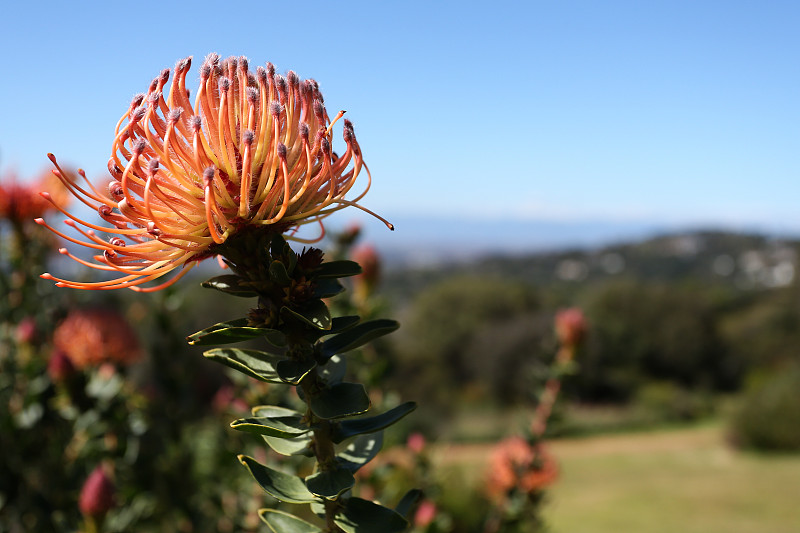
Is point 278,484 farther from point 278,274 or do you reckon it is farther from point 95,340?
point 95,340

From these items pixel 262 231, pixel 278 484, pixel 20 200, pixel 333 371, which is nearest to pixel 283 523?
pixel 278 484

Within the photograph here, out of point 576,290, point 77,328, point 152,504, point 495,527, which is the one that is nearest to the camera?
point 152,504

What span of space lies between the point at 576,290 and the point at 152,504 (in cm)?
4836

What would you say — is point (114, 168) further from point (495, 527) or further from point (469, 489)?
point (469, 489)

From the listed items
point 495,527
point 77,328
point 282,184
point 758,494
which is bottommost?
point 758,494

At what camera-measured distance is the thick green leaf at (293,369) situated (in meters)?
1.01

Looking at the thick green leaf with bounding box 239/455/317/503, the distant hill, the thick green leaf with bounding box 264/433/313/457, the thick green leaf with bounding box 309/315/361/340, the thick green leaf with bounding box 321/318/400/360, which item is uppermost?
the thick green leaf with bounding box 309/315/361/340

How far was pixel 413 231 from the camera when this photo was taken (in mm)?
198500

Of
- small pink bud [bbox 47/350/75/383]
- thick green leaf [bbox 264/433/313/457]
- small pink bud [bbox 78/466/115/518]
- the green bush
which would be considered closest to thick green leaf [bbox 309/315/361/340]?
thick green leaf [bbox 264/433/313/457]

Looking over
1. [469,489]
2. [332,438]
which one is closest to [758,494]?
[469,489]

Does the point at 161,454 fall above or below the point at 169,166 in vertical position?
below

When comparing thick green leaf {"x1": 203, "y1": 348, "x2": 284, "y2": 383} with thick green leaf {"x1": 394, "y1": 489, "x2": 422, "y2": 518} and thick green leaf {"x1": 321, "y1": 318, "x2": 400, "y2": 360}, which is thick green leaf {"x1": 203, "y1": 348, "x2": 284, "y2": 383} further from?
thick green leaf {"x1": 394, "y1": 489, "x2": 422, "y2": 518}

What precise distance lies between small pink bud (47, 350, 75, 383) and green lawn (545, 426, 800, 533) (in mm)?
7361

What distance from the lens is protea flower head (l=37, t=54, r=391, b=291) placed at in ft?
3.32
